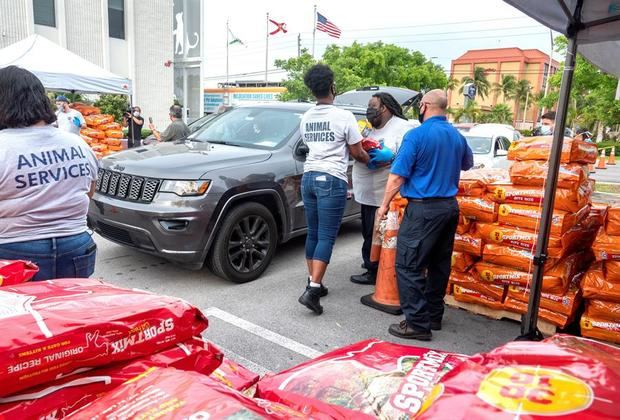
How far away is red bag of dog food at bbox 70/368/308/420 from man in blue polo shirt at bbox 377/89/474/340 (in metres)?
2.53

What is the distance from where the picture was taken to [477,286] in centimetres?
416

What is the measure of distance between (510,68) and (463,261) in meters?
80.9

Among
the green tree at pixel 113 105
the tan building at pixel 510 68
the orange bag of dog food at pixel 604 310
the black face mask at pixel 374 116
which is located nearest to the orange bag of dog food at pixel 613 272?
the orange bag of dog food at pixel 604 310

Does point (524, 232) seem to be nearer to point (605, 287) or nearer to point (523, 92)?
point (605, 287)

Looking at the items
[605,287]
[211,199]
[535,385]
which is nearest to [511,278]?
[605,287]

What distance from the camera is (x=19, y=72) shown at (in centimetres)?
214

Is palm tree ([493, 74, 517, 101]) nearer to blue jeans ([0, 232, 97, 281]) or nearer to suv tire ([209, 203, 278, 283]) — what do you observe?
suv tire ([209, 203, 278, 283])

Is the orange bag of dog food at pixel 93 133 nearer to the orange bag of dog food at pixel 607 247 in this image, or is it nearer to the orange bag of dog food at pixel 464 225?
the orange bag of dog food at pixel 464 225

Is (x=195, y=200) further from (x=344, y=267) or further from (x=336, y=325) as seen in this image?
(x=344, y=267)

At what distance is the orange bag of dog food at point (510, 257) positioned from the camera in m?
3.81

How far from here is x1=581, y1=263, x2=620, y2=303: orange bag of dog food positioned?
3.42m

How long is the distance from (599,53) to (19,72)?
425 cm

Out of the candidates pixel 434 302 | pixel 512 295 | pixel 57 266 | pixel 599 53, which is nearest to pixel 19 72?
pixel 57 266

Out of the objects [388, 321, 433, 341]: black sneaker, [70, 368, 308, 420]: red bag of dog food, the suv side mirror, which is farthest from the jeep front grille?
[70, 368, 308, 420]: red bag of dog food
